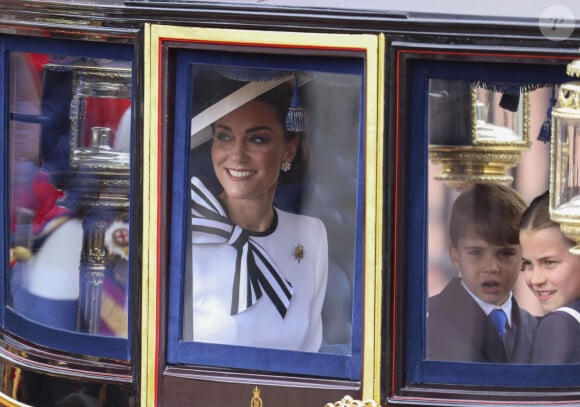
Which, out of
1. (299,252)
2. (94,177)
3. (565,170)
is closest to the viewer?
(565,170)

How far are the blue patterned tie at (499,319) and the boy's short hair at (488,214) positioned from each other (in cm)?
20

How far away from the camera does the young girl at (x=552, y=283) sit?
3.85m

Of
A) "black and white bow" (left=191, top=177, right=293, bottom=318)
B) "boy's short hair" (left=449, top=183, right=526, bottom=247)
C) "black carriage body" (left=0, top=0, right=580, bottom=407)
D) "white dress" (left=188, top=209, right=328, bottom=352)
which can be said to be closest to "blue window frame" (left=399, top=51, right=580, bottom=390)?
"black carriage body" (left=0, top=0, right=580, bottom=407)

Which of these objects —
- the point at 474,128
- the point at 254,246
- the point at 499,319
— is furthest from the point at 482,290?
the point at 254,246

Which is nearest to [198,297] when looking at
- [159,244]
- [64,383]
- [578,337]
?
[159,244]

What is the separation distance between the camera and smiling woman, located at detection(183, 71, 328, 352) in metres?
3.93

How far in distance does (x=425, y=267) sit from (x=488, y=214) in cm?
25

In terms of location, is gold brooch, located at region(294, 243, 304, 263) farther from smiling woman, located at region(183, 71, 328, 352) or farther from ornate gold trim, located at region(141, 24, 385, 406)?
ornate gold trim, located at region(141, 24, 385, 406)

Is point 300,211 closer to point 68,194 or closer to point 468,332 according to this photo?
point 468,332

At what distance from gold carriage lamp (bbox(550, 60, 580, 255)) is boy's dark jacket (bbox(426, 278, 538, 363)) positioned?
0.95 feet

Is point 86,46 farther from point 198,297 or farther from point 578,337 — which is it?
point 578,337

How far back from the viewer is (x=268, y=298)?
3971 millimetres

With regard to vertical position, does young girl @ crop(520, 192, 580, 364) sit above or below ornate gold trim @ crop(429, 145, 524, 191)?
below

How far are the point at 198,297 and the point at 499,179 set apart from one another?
955mm
